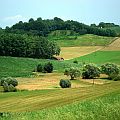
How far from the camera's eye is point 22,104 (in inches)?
1281

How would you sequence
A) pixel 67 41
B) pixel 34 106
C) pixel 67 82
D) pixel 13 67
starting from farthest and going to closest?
pixel 67 41 → pixel 13 67 → pixel 67 82 → pixel 34 106

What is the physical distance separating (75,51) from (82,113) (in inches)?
4636

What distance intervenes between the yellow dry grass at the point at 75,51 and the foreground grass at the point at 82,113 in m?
107

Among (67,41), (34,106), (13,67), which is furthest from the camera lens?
(67,41)

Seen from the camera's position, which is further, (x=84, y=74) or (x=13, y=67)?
(x=13, y=67)

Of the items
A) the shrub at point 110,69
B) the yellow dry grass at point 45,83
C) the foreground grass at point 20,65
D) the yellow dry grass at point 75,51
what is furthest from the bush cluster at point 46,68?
the yellow dry grass at point 75,51

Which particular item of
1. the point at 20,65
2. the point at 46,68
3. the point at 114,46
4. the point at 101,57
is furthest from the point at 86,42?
the point at 46,68

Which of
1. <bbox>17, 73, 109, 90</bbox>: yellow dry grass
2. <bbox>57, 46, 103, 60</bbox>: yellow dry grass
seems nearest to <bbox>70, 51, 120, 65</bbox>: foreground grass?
<bbox>57, 46, 103, 60</bbox>: yellow dry grass

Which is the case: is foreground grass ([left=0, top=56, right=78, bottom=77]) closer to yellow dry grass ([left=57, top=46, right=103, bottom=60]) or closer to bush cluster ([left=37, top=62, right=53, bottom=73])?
bush cluster ([left=37, top=62, right=53, bottom=73])

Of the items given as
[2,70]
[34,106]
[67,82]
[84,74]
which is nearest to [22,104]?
[34,106]

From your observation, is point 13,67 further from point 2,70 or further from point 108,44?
point 108,44

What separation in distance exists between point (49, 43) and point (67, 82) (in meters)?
75.6

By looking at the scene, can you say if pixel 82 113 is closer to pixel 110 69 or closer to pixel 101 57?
pixel 110 69

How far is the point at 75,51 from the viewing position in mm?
142125
